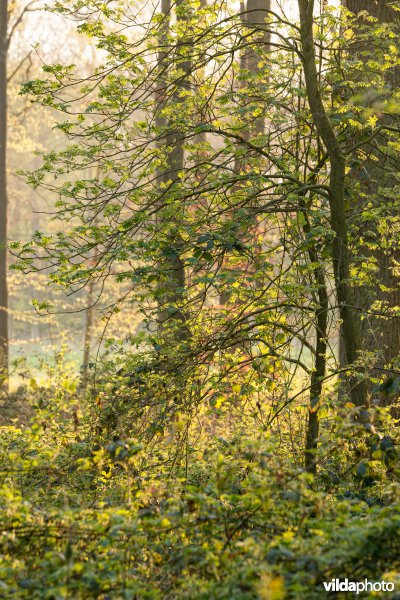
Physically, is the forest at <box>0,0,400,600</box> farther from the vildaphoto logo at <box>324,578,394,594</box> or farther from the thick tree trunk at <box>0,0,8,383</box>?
the thick tree trunk at <box>0,0,8,383</box>

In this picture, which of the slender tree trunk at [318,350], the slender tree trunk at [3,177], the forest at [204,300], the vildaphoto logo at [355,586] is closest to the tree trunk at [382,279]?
the forest at [204,300]

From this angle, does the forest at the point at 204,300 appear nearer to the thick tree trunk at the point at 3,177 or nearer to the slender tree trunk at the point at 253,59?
the slender tree trunk at the point at 253,59

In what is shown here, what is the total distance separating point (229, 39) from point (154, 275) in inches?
103

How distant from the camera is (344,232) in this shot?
6613mm

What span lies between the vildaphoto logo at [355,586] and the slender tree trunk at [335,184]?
282cm

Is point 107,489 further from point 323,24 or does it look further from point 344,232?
point 323,24

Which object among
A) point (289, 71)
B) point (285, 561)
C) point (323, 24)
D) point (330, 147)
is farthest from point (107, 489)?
point (323, 24)

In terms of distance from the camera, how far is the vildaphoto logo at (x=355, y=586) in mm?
3455

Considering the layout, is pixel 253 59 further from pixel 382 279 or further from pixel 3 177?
pixel 3 177

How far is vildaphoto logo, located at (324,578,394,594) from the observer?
3455 mm

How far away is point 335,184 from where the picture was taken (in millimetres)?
6570

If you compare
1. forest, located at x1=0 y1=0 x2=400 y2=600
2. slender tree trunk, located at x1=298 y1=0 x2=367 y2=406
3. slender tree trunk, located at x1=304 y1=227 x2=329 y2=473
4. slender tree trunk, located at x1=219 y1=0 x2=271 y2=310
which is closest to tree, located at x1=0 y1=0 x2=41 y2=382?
slender tree trunk, located at x1=219 y1=0 x2=271 y2=310

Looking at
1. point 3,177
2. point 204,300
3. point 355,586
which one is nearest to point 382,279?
point 204,300

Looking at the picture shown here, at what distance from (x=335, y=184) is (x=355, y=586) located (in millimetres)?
3828
